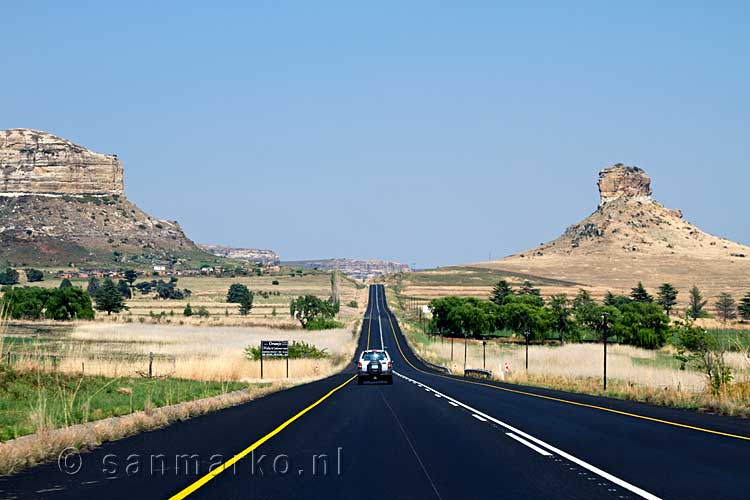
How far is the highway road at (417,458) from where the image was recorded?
10773mm

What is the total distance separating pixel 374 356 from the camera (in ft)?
145

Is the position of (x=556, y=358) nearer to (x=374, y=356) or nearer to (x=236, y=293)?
(x=374, y=356)

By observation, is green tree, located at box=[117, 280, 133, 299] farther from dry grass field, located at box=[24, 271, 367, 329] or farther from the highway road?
the highway road

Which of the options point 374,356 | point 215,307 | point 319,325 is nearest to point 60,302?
point 319,325

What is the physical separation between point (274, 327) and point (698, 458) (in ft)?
345

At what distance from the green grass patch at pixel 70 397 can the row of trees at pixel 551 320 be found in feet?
304

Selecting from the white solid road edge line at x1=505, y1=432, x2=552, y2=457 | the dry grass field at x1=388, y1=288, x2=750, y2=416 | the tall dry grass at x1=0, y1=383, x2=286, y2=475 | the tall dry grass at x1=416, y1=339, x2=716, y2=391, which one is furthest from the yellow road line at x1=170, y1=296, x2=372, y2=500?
the tall dry grass at x1=416, y1=339, x2=716, y2=391

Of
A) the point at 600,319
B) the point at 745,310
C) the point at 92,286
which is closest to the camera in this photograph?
the point at 600,319

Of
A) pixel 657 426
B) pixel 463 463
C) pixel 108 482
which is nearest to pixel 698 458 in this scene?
pixel 463 463

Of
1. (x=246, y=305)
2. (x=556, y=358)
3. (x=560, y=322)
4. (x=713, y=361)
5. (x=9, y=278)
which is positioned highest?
(x=9, y=278)

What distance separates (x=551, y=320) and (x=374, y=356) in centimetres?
8779

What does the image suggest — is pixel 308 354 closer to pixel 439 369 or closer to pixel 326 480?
pixel 439 369

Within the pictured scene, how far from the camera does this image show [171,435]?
16938 millimetres

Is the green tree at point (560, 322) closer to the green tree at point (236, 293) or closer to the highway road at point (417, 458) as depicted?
the green tree at point (236, 293)
